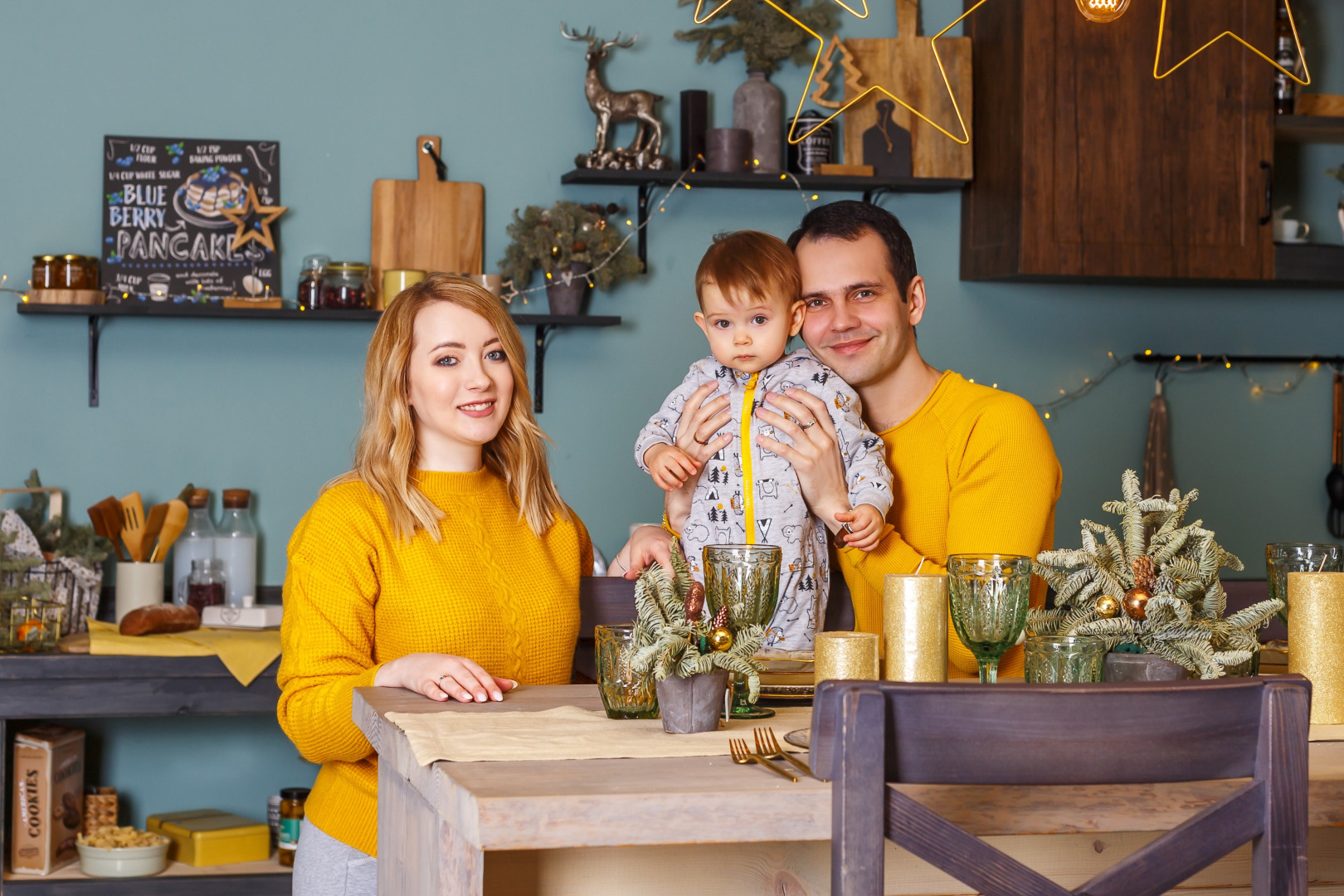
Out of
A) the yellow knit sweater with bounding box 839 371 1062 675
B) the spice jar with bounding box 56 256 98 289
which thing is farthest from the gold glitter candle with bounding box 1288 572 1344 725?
the spice jar with bounding box 56 256 98 289

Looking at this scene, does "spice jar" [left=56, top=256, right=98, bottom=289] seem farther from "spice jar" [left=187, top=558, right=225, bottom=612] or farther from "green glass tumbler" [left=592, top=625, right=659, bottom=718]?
"green glass tumbler" [left=592, top=625, right=659, bottom=718]

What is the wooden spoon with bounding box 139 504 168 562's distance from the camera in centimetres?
306

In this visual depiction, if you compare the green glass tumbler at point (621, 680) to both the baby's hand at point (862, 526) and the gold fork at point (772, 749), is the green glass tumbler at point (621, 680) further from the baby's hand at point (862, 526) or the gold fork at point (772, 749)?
the baby's hand at point (862, 526)

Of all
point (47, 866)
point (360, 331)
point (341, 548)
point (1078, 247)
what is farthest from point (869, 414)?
point (47, 866)

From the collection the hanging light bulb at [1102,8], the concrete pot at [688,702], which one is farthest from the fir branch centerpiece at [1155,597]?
the hanging light bulb at [1102,8]

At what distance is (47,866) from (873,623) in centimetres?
182

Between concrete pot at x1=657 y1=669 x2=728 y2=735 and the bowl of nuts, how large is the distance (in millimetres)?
1975

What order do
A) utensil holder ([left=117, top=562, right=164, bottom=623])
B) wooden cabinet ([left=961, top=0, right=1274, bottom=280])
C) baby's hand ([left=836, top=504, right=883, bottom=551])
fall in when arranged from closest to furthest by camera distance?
baby's hand ([left=836, top=504, right=883, bottom=551]), utensil holder ([left=117, top=562, right=164, bottom=623]), wooden cabinet ([left=961, top=0, right=1274, bottom=280])

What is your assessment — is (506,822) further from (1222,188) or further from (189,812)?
(1222,188)

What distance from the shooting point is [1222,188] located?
333cm

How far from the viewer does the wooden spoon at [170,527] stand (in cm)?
306

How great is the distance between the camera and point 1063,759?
85 centimetres

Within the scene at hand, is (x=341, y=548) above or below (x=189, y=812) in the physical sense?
above

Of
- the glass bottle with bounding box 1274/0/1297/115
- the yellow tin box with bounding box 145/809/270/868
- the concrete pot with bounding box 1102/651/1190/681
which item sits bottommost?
the yellow tin box with bounding box 145/809/270/868
